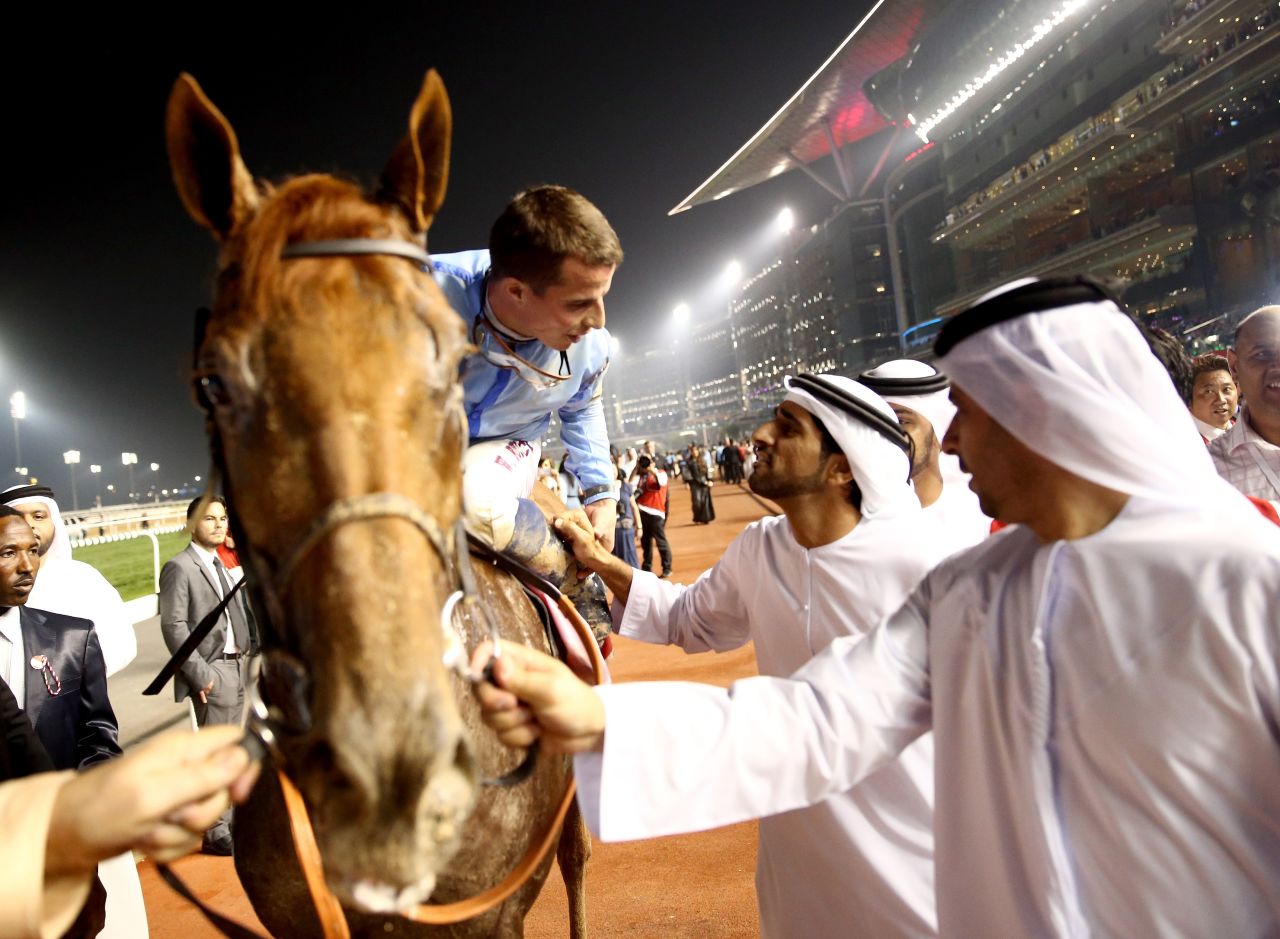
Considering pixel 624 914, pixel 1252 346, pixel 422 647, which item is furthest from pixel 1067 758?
pixel 1252 346

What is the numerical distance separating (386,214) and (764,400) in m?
110

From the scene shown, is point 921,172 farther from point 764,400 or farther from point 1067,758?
point 1067,758

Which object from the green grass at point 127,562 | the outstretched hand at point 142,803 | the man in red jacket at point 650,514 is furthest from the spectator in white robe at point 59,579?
the man in red jacket at point 650,514

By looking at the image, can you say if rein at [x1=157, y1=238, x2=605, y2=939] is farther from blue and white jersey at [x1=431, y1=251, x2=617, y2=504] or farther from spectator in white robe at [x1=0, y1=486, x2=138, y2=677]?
spectator in white robe at [x1=0, y1=486, x2=138, y2=677]

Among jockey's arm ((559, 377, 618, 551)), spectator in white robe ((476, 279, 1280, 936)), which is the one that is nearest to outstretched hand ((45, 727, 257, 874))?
spectator in white robe ((476, 279, 1280, 936))

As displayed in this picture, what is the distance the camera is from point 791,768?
5.97ft

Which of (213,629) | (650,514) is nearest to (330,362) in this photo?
(213,629)

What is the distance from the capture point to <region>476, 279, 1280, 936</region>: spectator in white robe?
1525 mm

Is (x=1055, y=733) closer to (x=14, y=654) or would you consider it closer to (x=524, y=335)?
(x=524, y=335)

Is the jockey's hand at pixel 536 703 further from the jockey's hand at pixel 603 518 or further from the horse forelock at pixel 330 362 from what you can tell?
the jockey's hand at pixel 603 518

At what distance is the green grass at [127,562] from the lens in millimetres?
15617

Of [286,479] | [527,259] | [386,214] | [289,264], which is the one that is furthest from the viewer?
[527,259]

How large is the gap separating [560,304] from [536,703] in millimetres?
1669

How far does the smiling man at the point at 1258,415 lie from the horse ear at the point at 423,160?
547 cm
